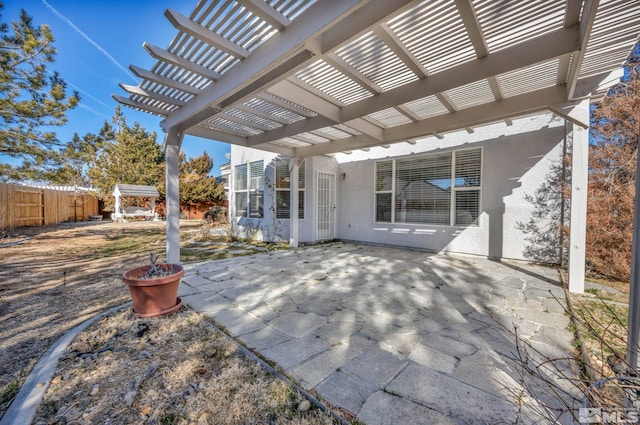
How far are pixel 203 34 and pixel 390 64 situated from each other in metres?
2.12

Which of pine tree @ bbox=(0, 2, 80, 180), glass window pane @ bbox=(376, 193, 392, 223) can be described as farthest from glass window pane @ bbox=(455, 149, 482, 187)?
pine tree @ bbox=(0, 2, 80, 180)

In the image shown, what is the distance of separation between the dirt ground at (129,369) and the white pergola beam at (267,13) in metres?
3.02

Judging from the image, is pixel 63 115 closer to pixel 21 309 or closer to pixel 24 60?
pixel 24 60

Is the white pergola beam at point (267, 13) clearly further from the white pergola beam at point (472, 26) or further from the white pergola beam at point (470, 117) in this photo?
the white pergola beam at point (470, 117)

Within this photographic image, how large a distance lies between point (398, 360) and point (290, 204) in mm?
6299

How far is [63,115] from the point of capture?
7.80 meters

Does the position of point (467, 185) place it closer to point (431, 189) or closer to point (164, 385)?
point (431, 189)

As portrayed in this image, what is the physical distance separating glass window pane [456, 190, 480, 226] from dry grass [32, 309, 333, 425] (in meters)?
5.90

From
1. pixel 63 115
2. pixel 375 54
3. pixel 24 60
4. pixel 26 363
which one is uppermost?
pixel 24 60

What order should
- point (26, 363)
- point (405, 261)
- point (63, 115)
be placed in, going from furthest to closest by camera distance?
1. point (63, 115)
2. point (405, 261)
3. point (26, 363)

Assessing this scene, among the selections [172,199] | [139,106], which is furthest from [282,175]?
[139,106]

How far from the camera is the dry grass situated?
1672mm

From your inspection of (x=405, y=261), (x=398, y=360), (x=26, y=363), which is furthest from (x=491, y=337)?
(x=26, y=363)

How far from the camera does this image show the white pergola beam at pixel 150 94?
144 inches
